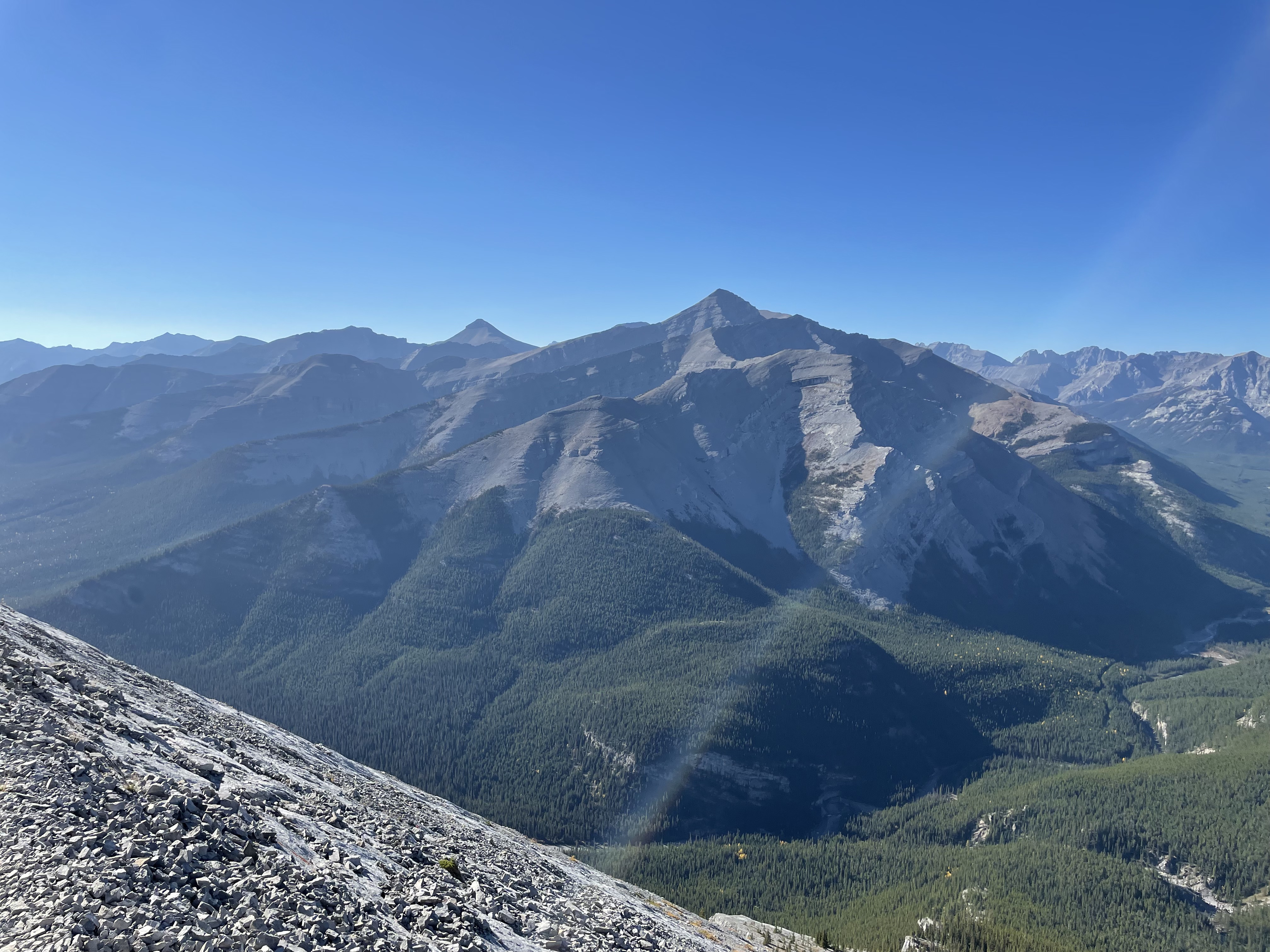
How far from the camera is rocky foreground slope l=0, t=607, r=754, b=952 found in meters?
21.8

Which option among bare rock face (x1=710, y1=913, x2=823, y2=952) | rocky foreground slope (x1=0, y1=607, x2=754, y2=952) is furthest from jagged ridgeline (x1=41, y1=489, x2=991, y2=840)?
rocky foreground slope (x1=0, y1=607, x2=754, y2=952)

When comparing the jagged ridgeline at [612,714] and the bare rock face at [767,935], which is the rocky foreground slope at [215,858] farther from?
the jagged ridgeline at [612,714]

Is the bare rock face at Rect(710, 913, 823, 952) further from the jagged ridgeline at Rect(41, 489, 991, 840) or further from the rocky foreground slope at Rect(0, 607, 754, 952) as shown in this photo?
the jagged ridgeline at Rect(41, 489, 991, 840)

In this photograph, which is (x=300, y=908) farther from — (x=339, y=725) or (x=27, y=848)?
(x=339, y=725)

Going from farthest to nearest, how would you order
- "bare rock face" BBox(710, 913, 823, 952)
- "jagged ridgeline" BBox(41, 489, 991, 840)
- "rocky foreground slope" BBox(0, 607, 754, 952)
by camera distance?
"jagged ridgeline" BBox(41, 489, 991, 840)
"bare rock face" BBox(710, 913, 823, 952)
"rocky foreground slope" BBox(0, 607, 754, 952)

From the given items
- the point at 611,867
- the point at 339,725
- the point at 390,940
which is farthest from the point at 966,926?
the point at 339,725

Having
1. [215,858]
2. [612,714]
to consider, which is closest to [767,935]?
[215,858]

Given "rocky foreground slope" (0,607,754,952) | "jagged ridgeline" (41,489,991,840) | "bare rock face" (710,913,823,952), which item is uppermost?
"rocky foreground slope" (0,607,754,952)

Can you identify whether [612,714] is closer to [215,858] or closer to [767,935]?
[767,935]

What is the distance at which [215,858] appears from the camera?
26.5 metres

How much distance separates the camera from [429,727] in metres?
158

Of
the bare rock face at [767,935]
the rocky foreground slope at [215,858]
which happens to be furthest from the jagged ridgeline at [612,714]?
the rocky foreground slope at [215,858]

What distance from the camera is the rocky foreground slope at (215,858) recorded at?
21.8m

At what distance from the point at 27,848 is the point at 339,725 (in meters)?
150
